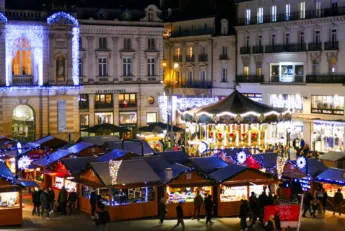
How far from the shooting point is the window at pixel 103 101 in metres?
64.8

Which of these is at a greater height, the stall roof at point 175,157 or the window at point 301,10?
the window at point 301,10

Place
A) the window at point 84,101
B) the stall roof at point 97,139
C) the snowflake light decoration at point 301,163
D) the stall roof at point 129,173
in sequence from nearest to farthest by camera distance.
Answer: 1. the stall roof at point 129,173
2. the snowflake light decoration at point 301,163
3. the stall roof at point 97,139
4. the window at point 84,101

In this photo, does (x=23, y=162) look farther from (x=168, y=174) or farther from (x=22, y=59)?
(x=22, y=59)

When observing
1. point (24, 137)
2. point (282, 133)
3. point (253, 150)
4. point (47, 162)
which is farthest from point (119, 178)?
point (24, 137)

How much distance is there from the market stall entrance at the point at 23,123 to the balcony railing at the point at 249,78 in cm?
2039

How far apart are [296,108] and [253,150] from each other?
16.3 m

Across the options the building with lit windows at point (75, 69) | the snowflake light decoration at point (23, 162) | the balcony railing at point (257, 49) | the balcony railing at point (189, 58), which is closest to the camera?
the snowflake light decoration at point (23, 162)

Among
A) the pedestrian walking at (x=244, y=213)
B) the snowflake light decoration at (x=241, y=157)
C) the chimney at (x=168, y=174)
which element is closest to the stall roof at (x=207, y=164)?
the snowflake light decoration at (x=241, y=157)

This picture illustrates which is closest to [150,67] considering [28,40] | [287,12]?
[28,40]

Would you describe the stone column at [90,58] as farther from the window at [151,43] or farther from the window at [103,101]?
the window at [151,43]

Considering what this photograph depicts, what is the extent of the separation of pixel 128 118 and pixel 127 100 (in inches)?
66.3

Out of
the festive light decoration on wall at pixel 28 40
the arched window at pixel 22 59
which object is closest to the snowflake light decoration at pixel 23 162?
the festive light decoration on wall at pixel 28 40

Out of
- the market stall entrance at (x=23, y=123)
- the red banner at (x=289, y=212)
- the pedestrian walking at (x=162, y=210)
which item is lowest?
the pedestrian walking at (x=162, y=210)

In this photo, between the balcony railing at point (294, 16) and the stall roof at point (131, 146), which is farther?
the balcony railing at point (294, 16)
